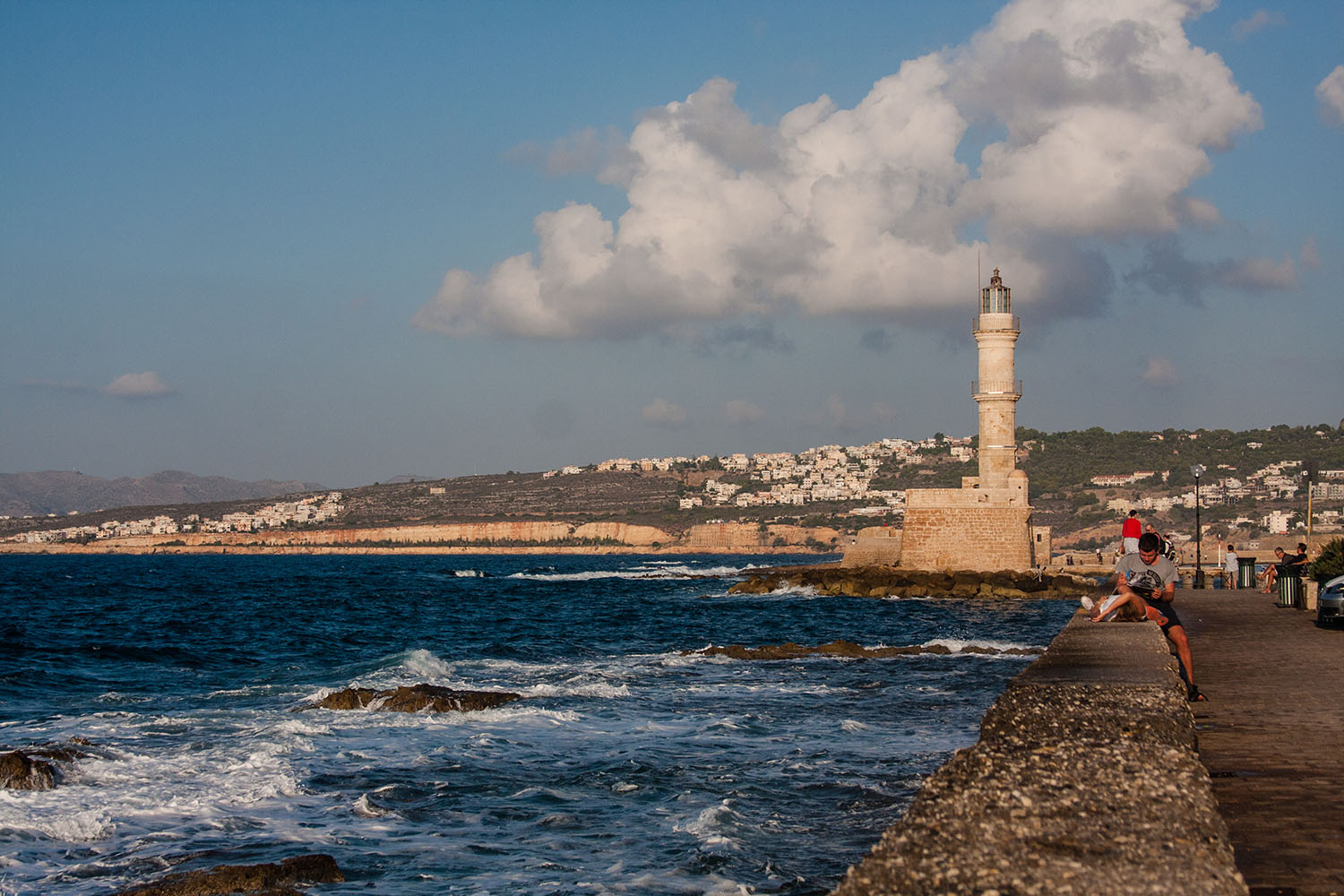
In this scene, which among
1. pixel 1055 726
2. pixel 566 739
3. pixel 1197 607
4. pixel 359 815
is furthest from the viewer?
pixel 1197 607

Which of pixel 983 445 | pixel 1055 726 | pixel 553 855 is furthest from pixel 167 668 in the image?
pixel 983 445

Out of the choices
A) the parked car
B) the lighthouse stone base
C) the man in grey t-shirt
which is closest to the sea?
the man in grey t-shirt

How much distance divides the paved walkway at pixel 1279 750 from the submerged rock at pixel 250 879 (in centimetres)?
497

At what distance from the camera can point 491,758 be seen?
37.0 ft

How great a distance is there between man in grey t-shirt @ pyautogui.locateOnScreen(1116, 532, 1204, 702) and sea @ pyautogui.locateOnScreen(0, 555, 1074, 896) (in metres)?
2.32

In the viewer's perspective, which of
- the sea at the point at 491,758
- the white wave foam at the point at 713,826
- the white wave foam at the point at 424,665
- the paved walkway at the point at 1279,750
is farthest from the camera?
the white wave foam at the point at 424,665

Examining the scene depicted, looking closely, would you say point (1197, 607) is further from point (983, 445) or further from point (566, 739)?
point (983, 445)

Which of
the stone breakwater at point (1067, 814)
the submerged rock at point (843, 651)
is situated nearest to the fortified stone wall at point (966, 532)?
the submerged rock at point (843, 651)

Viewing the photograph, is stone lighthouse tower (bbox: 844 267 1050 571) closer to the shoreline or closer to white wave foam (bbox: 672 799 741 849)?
white wave foam (bbox: 672 799 741 849)

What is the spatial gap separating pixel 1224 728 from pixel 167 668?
17.1 metres

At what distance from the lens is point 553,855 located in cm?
796

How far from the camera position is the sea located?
25.5ft

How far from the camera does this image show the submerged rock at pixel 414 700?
1422 centimetres

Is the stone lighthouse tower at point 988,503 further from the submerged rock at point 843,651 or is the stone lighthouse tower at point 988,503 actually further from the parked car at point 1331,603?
the parked car at point 1331,603
